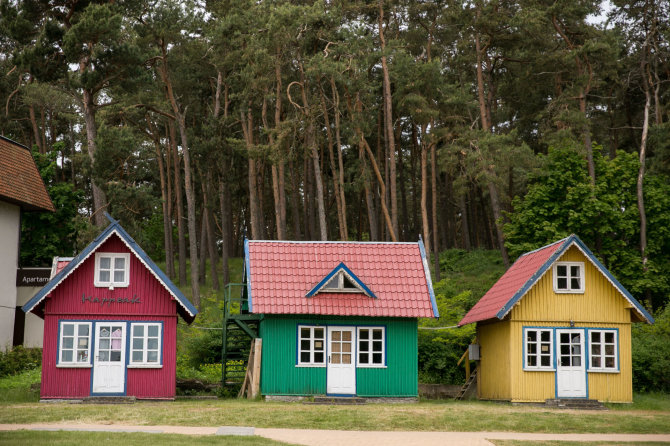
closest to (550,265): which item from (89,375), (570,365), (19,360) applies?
(570,365)

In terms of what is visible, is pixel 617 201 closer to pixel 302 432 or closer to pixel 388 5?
pixel 388 5

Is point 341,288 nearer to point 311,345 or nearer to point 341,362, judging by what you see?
point 311,345

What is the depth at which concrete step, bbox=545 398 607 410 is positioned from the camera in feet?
80.1

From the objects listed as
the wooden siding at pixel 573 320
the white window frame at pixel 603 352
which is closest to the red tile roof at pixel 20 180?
the wooden siding at pixel 573 320

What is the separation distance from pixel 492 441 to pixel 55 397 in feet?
42.9

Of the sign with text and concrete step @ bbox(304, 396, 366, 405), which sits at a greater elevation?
the sign with text

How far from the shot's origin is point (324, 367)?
25.0 m

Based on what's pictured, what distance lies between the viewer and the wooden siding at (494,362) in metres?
25.9

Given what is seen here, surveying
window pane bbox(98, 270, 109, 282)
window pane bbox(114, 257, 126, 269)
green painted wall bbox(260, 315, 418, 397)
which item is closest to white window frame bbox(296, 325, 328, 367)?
green painted wall bbox(260, 315, 418, 397)

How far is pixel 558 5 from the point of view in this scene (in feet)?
128

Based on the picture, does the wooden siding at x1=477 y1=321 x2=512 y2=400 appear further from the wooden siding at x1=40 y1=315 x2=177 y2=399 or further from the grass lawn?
the grass lawn

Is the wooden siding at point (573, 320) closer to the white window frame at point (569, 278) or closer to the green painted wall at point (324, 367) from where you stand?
the white window frame at point (569, 278)

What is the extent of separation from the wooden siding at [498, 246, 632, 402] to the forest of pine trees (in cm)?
1088

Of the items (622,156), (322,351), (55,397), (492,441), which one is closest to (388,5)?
(622,156)
